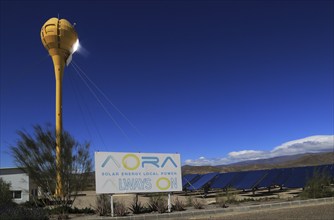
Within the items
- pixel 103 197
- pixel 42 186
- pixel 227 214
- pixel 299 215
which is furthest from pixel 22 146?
pixel 299 215

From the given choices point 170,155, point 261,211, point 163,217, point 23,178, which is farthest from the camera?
point 23,178

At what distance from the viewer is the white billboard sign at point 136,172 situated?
16375 millimetres

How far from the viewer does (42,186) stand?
20.1 meters

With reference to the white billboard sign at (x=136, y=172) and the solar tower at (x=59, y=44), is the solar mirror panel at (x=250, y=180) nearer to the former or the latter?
the white billboard sign at (x=136, y=172)

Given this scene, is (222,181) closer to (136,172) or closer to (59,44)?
(136,172)

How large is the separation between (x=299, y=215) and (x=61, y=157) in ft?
35.5

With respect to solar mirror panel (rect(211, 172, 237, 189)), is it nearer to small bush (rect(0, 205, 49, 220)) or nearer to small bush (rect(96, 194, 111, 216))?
small bush (rect(96, 194, 111, 216))

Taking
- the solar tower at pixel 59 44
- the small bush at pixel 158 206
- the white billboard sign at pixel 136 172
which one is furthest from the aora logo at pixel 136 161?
the solar tower at pixel 59 44

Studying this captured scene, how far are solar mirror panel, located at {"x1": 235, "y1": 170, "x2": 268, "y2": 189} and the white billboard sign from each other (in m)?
9.46

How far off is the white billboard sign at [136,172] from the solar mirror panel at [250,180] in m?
9.46

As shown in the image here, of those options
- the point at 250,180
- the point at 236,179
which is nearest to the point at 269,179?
the point at 250,180

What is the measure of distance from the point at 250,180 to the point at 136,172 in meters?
13.5

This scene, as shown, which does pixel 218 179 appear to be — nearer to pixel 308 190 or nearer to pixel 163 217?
pixel 308 190

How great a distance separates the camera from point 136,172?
56.7 ft
